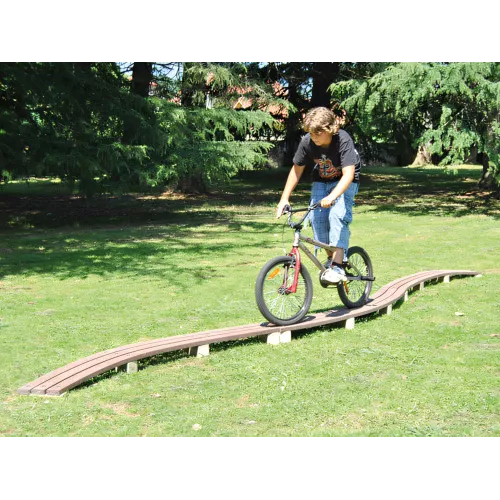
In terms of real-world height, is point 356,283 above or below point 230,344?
above

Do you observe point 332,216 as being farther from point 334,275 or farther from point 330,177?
point 334,275

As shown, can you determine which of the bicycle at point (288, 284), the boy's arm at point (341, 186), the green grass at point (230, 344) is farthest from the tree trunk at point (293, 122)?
the boy's arm at point (341, 186)

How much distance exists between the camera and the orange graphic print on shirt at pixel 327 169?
243 inches

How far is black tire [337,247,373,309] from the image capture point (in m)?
6.83

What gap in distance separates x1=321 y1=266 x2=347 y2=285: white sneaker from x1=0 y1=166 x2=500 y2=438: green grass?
1.52 ft

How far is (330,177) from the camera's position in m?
6.25

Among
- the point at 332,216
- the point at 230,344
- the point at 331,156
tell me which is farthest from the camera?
the point at 332,216

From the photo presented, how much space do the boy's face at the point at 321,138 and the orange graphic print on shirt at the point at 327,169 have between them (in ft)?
0.50

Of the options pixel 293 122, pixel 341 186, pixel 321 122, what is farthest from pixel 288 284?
pixel 293 122

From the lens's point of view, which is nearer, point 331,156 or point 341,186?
point 341,186

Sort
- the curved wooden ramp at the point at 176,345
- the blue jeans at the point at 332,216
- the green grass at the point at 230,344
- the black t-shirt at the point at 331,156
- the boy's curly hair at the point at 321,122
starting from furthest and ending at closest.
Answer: the blue jeans at the point at 332,216, the black t-shirt at the point at 331,156, the boy's curly hair at the point at 321,122, the curved wooden ramp at the point at 176,345, the green grass at the point at 230,344

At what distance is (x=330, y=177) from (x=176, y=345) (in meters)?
2.00

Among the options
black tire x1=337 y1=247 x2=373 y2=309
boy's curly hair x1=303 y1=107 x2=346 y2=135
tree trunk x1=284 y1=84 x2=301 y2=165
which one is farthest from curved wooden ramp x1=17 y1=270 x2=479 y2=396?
tree trunk x1=284 y1=84 x2=301 y2=165

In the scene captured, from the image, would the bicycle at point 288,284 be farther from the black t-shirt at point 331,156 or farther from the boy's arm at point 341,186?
the black t-shirt at point 331,156
